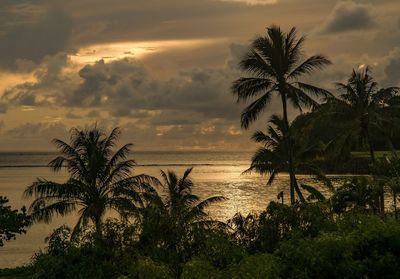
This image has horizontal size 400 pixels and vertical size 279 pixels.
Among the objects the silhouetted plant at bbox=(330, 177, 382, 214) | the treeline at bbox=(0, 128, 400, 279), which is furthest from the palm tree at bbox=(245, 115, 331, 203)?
the treeline at bbox=(0, 128, 400, 279)

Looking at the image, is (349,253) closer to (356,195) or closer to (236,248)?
(236,248)

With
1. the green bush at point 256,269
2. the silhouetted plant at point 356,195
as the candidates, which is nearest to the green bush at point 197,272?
the green bush at point 256,269

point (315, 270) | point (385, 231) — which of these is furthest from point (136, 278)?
point (385, 231)

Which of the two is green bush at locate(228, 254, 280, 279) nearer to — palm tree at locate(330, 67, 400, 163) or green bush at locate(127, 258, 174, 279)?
green bush at locate(127, 258, 174, 279)

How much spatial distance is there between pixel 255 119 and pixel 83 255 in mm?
19528

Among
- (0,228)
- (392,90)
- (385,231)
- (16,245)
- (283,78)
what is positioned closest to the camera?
(385,231)

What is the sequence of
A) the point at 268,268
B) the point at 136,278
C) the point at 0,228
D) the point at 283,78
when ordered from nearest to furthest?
the point at 268,268 → the point at 136,278 → the point at 0,228 → the point at 283,78

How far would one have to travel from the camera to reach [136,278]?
16.0m

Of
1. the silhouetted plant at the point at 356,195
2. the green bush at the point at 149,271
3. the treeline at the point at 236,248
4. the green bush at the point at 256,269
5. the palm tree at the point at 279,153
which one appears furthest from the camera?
the palm tree at the point at 279,153

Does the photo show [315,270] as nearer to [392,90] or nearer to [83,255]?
[83,255]

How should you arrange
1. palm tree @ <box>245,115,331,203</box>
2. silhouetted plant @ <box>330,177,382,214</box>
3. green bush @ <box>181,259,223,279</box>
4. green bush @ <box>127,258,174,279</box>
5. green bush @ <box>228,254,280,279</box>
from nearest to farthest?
green bush @ <box>228,254,280,279</box>, green bush @ <box>181,259,223,279</box>, green bush @ <box>127,258,174,279</box>, silhouetted plant @ <box>330,177,382,214</box>, palm tree @ <box>245,115,331,203</box>

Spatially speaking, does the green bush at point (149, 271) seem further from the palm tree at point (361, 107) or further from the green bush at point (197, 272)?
the palm tree at point (361, 107)

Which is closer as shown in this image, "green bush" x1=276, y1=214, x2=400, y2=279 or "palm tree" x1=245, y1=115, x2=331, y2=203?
"green bush" x1=276, y1=214, x2=400, y2=279

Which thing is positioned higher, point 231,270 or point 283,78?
point 283,78
